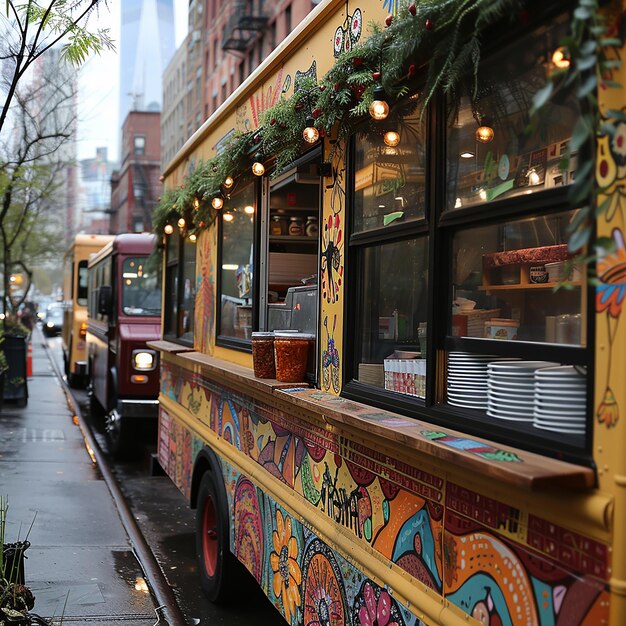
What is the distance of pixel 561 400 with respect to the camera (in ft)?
6.98

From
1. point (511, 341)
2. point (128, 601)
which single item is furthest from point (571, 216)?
point (128, 601)

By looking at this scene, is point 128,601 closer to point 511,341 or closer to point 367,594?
point 367,594

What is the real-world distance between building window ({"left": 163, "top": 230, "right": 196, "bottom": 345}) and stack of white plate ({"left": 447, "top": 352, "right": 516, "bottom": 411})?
4.47 m

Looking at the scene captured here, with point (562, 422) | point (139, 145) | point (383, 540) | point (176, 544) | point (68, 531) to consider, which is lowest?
point (176, 544)

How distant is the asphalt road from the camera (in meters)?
5.43

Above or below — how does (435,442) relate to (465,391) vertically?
below

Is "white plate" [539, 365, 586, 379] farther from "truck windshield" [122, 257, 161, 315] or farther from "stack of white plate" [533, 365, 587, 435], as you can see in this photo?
"truck windshield" [122, 257, 161, 315]

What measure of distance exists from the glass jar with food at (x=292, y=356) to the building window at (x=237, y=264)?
1156 millimetres

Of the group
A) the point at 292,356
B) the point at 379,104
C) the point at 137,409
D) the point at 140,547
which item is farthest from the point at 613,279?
the point at 137,409

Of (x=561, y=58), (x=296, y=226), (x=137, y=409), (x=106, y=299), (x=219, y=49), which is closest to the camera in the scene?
(x=561, y=58)

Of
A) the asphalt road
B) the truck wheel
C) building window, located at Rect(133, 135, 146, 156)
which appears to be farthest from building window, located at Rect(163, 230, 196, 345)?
building window, located at Rect(133, 135, 146, 156)

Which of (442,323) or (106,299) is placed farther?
(106,299)

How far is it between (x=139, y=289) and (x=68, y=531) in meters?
Answer: 4.66

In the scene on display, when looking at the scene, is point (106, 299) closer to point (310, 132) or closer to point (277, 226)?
point (277, 226)
